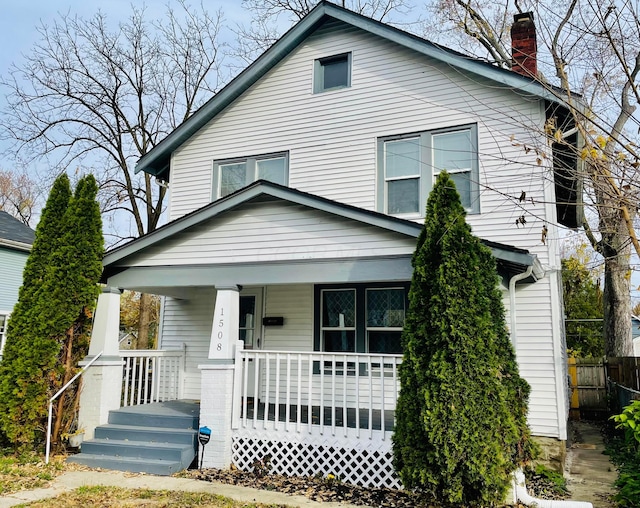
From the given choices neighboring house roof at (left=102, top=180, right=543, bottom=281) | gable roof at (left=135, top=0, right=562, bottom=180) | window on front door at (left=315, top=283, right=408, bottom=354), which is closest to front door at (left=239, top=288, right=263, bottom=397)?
window on front door at (left=315, top=283, right=408, bottom=354)

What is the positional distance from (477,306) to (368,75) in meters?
5.76

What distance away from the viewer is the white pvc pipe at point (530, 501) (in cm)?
534

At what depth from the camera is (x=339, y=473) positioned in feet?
21.4

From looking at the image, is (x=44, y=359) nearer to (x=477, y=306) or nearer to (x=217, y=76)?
(x=477, y=306)

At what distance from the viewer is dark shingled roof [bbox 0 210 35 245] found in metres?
15.2

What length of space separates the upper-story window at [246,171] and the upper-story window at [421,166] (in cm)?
207

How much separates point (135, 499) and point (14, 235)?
12932 mm

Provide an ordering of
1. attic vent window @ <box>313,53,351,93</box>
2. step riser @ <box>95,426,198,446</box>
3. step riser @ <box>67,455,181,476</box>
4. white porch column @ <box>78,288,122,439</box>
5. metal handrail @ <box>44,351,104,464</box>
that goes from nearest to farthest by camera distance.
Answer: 1. step riser @ <box>67,455,181,476</box>
2. metal handrail @ <box>44,351,104,464</box>
3. step riser @ <box>95,426,198,446</box>
4. white porch column @ <box>78,288,122,439</box>
5. attic vent window @ <box>313,53,351,93</box>

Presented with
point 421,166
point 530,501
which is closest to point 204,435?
point 530,501

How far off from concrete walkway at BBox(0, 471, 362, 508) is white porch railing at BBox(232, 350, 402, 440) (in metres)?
1.00

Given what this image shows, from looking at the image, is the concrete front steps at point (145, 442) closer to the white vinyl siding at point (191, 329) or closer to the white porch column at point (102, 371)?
the white porch column at point (102, 371)

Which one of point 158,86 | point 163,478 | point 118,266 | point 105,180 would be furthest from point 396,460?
point 158,86

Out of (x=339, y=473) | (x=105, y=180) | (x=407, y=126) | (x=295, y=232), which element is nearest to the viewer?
(x=339, y=473)

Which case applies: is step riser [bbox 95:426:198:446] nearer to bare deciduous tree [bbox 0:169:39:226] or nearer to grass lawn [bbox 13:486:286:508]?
grass lawn [bbox 13:486:286:508]
